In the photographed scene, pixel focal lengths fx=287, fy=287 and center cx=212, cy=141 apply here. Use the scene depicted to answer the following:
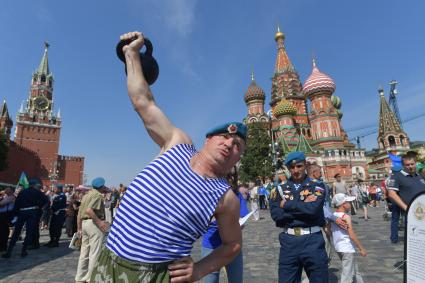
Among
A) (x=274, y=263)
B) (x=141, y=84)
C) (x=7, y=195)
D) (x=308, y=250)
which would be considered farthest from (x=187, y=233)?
(x=7, y=195)

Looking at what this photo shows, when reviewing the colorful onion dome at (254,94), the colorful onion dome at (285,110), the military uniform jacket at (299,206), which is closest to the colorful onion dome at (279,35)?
the colorful onion dome at (254,94)

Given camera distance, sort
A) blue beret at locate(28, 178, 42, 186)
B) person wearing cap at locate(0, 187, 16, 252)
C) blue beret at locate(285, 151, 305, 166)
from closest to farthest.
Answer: blue beret at locate(285, 151, 305, 166)
blue beret at locate(28, 178, 42, 186)
person wearing cap at locate(0, 187, 16, 252)

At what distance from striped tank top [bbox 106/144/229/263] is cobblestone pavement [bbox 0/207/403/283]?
4.23 metres

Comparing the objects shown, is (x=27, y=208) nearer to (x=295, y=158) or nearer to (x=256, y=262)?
(x=256, y=262)

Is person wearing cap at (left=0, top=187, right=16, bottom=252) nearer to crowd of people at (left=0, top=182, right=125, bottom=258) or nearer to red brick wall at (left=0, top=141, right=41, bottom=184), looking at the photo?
crowd of people at (left=0, top=182, right=125, bottom=258)

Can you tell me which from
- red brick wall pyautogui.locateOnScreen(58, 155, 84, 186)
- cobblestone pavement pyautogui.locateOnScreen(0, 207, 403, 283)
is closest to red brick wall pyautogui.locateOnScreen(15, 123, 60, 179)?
red brick wall pyautogui.locateOnScreen(58, 155, 84, 186)

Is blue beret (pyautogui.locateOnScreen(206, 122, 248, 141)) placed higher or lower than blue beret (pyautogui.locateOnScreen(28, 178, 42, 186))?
higher

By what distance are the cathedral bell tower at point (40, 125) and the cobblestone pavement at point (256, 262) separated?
236 ft

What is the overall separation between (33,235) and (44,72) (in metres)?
92.3

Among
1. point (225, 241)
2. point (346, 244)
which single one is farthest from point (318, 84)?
point (225, 241)

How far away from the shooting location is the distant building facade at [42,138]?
6631cm

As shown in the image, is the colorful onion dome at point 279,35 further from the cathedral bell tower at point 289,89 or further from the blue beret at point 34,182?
the blue beret at point 34,182

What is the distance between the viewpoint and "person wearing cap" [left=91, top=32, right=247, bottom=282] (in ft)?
4.57

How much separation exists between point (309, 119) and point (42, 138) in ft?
217
